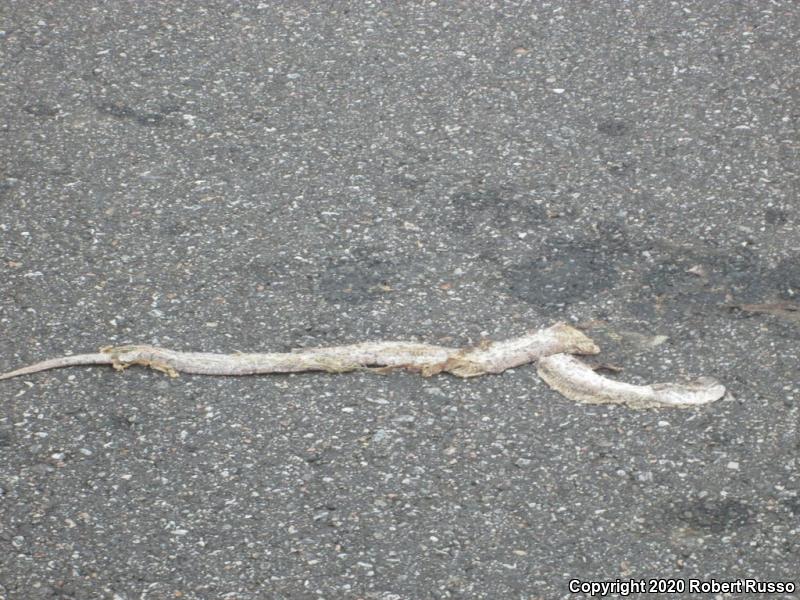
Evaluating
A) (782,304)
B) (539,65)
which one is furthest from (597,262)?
(539,65)

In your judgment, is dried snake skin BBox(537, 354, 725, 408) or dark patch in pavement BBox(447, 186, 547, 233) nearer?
dried snake skin BBox(537, 354, 725, 408)

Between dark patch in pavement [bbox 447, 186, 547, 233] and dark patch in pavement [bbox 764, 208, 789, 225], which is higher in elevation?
dark patch in pavement [bbox 764, 208, 789, 225]

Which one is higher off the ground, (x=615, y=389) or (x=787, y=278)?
(x=787, y=278)

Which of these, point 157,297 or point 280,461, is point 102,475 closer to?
point 280,461

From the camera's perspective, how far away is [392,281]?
3947 mm

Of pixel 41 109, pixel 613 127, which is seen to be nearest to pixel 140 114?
pixel 41 109

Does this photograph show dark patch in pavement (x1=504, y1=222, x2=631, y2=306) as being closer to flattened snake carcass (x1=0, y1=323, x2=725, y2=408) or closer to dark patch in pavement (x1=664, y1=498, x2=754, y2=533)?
flattened snake carcass (x1=0, y1=323, x2=725, y2=408)

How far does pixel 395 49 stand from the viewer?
16.8ft
